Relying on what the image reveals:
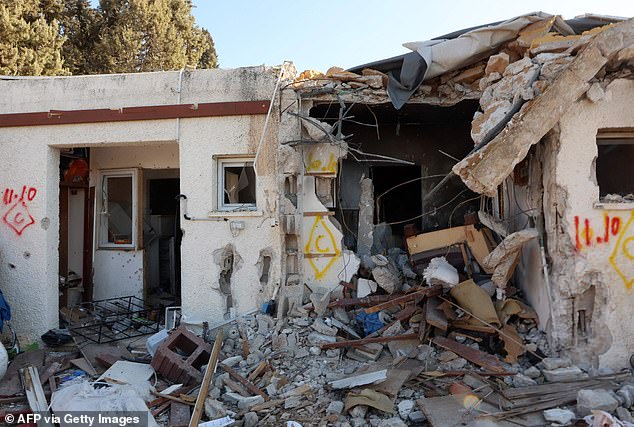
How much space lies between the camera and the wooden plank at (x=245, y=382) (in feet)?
16.1

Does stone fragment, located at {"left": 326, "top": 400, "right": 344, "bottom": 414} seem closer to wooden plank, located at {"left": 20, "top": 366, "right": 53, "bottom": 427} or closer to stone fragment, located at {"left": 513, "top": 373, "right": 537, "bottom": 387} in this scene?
stone fragment, located at {"left": 513, "top": 373, "right": 537, "bottom": 387}

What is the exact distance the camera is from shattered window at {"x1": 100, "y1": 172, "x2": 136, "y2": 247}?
Answer: 8.48 m

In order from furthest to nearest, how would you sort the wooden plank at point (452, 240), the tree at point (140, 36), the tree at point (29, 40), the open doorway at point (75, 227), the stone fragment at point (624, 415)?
the tree at point (140, 36)
the tree at point (29, 40)
the open doorway at point (75, 227)
the wooden plank at point (452, 240)
the stone fragment at point (624, 415)

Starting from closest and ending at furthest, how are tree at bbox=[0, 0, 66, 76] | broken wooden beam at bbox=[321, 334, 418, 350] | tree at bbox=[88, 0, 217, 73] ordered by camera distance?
broken wooden beam at bbox=[321, 334, 418, 350] → tree at bbox=[0, 0, 66, 76] → tree at bbox=[88, 0, 217, 73]

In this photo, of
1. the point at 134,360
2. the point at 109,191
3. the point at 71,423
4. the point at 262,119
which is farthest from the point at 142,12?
the point at 71,423

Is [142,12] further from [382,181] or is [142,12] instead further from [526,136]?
[526,136]

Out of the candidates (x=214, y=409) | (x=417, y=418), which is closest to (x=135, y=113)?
(x=214, y=409)

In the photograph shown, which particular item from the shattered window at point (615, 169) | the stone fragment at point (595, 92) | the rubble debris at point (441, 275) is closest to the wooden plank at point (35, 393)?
the rubble debris at point (441, 275)

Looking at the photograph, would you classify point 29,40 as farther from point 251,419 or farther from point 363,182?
point 251,419

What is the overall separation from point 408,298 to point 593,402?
2206mm

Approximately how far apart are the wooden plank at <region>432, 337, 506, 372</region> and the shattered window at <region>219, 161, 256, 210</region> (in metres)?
3.17

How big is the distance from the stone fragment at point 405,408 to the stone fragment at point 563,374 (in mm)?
1446

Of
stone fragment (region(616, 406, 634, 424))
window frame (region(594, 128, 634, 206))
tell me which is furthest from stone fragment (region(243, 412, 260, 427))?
window frame (region(594, 128, 634, 206))

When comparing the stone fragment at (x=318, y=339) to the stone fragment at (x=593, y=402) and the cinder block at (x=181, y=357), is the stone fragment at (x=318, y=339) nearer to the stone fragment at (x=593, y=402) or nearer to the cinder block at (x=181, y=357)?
the cinder block at (x=181, y=357)
